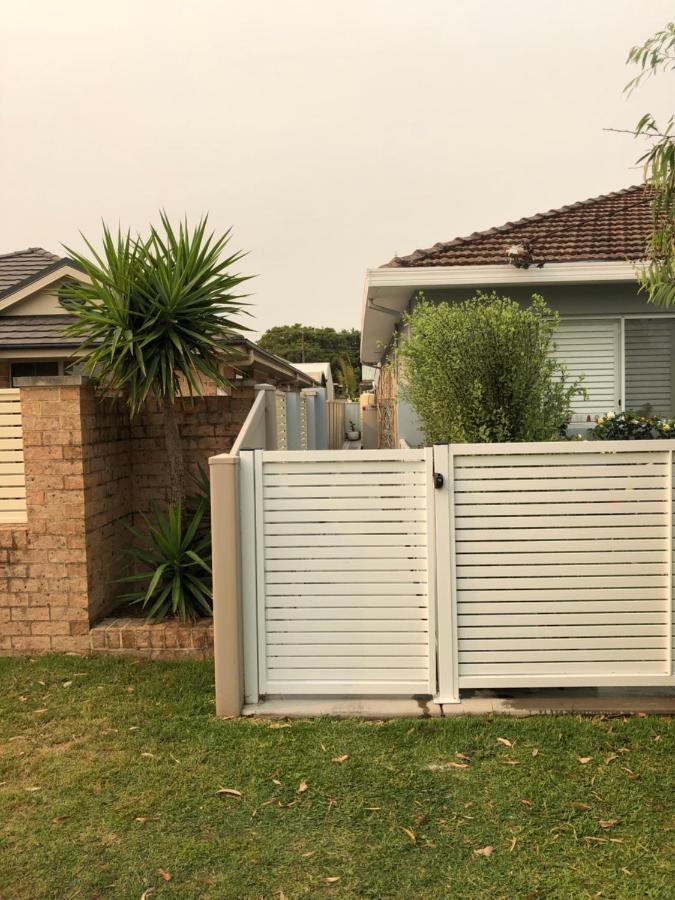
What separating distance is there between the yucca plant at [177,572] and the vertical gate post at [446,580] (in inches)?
79.1

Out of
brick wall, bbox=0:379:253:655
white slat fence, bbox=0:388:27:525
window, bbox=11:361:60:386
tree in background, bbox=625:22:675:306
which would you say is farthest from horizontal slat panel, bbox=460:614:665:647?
window, bbox=11:361:60:386

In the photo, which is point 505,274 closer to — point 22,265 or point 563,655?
point 563,655

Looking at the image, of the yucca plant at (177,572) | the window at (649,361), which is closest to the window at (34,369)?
the yucca plant at (177,572)

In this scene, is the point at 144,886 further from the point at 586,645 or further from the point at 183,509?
the point at 183,509

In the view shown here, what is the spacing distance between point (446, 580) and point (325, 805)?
1.59 m

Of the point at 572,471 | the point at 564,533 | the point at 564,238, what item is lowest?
the point at 564,533

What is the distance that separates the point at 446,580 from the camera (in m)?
4.47

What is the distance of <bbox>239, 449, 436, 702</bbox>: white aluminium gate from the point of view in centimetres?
451

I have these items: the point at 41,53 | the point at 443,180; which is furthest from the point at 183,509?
the point at 443,180

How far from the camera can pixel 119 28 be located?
32.2 feet

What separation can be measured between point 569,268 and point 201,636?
18.3 feet

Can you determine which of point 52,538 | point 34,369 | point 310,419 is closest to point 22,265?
point 34,369

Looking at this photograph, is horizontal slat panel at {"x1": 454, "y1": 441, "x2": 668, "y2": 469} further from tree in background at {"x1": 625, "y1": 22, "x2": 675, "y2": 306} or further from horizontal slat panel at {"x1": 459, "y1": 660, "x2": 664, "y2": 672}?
horizontal slat panel at {"x1": 459, "y1": 660, "x2": 664, "y2": 672}

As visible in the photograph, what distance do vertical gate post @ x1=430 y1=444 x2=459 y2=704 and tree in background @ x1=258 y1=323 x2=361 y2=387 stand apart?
57.7 meters
